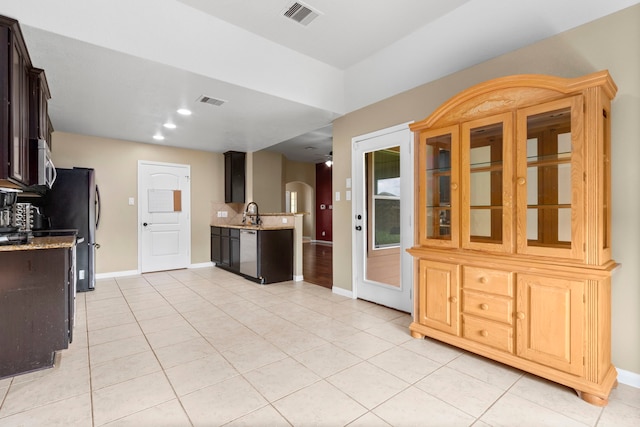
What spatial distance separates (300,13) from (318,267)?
451cm

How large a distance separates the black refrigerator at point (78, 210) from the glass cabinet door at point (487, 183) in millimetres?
4562

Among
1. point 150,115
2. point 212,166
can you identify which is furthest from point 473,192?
point 212,166

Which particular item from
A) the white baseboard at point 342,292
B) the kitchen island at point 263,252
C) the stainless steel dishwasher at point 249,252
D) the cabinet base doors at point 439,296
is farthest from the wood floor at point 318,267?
the cabinet base doors at point 439,296

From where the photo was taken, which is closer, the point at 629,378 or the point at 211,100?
the point at 629,378

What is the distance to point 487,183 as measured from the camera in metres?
2.39

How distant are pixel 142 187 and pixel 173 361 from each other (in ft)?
13.7

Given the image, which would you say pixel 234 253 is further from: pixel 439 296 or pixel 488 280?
pixel 488 280

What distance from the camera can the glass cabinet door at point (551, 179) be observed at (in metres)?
1.88

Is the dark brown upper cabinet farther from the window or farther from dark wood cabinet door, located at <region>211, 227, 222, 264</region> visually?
the window

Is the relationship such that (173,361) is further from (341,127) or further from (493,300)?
(341,127)

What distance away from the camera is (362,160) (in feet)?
12.7

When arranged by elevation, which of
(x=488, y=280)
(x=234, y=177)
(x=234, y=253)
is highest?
(x=234, y=177)

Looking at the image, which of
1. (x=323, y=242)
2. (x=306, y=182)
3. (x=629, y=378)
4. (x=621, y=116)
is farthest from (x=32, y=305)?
(x=323, y=242)

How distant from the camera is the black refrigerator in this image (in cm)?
405
